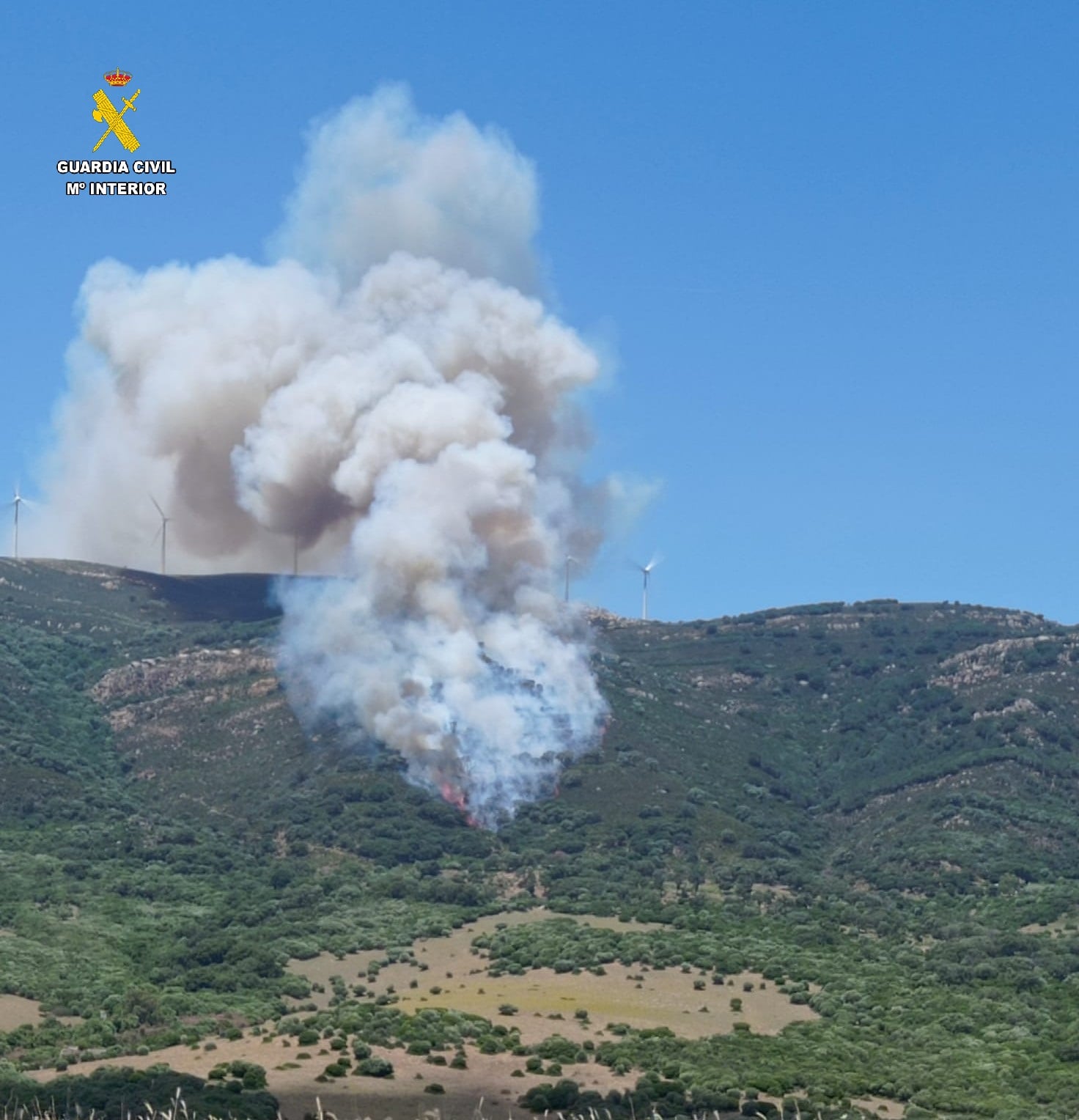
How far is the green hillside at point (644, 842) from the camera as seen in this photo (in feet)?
302

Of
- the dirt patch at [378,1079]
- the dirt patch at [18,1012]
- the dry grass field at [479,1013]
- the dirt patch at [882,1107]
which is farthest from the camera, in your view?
the dirt patch at [18,1012]

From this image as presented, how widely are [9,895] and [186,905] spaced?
28.7 ft

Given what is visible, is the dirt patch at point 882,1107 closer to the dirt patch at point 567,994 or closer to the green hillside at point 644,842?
the green hillside at point 644,842

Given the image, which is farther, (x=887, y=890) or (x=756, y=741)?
(x=756, y=741)

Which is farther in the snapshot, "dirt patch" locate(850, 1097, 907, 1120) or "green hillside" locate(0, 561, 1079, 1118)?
"green hillside" locate(0, 561, 1079, 1118)

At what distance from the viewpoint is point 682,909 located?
118 m

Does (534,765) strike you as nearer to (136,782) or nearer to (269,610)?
(136,782)

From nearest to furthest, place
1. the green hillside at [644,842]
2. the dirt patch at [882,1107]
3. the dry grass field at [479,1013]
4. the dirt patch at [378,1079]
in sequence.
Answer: the dirt patch at [378,1079] → the dirt patch at [882,1107] → the dry grass field at [479,1013] → the green hillside at [644,842]

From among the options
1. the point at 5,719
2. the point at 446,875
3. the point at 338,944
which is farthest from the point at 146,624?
the point at 338,944

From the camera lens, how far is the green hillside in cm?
9206

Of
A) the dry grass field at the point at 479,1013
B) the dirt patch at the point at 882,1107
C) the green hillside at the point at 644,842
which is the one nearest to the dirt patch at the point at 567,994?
the dry grass field at the point at 479,1013

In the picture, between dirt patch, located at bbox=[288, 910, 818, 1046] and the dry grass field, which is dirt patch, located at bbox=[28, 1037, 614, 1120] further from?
dirt patch, located at bbox=[288, 910, 818, 1046]

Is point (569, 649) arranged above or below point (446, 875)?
above

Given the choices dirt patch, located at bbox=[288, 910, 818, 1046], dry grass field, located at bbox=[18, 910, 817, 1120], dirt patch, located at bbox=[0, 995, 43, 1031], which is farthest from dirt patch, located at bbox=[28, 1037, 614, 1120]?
dirt patch, located at bbox=[0, 995, 43, 1031]
